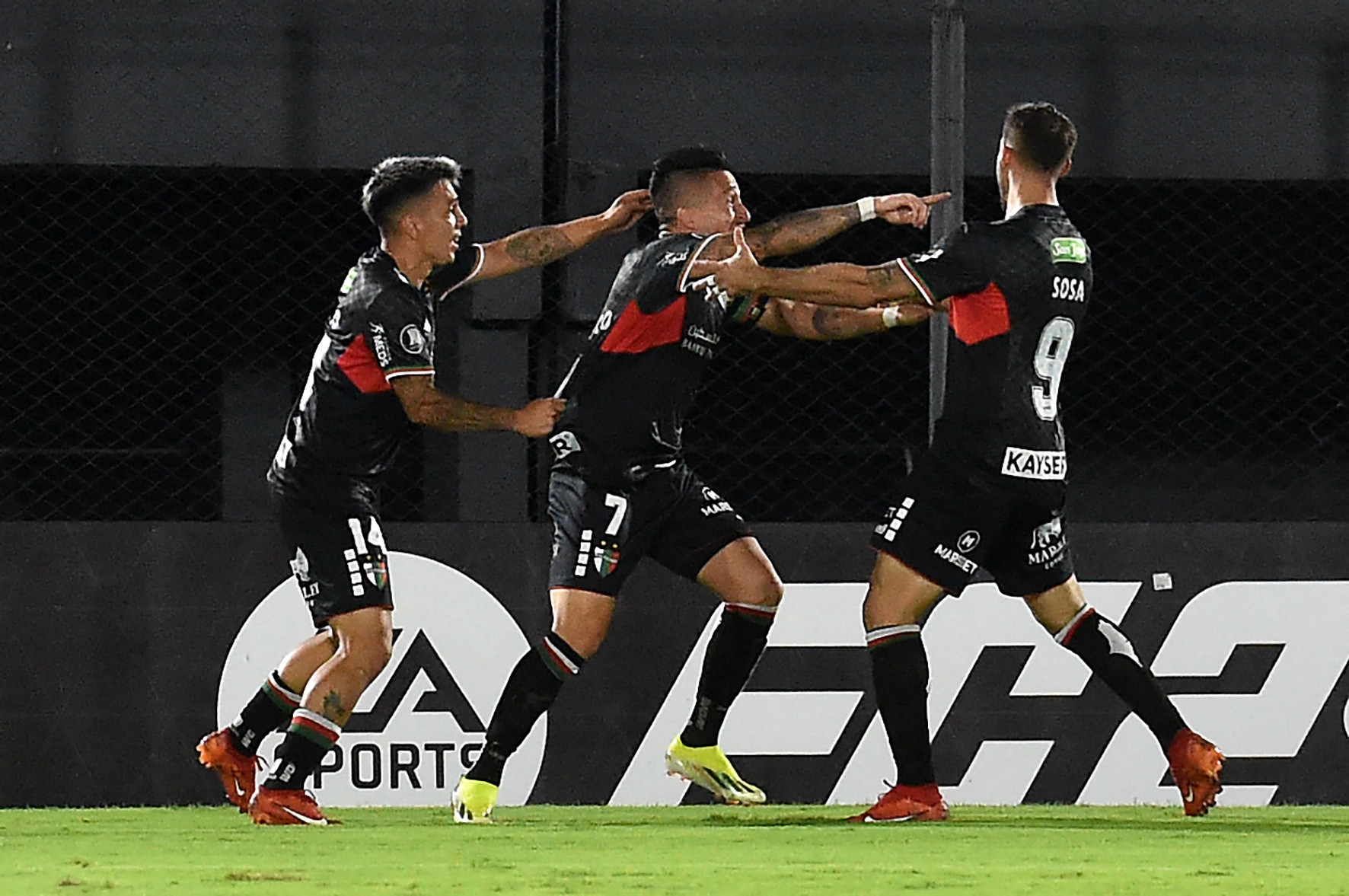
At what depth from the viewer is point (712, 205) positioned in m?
6.66

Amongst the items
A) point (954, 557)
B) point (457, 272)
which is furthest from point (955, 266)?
point (457, 272)

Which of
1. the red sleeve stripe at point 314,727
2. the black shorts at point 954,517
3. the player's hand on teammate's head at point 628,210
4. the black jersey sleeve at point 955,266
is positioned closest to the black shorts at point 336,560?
the red sleeve stripe at point 314,727

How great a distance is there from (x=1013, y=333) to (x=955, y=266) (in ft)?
0.89

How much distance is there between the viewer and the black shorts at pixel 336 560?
6.13 m

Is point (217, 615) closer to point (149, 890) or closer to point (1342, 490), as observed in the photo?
point (149, 890)

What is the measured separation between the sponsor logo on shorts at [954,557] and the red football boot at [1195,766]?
2.45 feet

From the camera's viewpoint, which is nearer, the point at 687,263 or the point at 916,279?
the point at 916,279

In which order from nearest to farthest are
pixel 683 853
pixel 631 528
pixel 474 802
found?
pixel 683 853 < pixel 474 802 < pixel 631 528

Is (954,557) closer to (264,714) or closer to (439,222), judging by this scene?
(439,222)

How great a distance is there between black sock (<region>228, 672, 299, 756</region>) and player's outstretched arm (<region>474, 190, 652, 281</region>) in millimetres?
1367

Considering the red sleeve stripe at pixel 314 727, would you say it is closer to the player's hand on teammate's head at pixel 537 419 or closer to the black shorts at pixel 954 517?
the player's hand on teammate's head at pixel 537 419

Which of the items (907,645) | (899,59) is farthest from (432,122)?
(907,645)

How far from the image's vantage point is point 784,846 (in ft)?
17.1

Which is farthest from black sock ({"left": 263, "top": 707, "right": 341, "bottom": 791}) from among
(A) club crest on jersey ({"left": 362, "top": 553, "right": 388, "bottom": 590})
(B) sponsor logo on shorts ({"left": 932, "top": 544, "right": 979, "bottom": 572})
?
(B) sponsor logo on shorts ({"left": 932, "top": 544, "right": 979, "bottom": 572})
